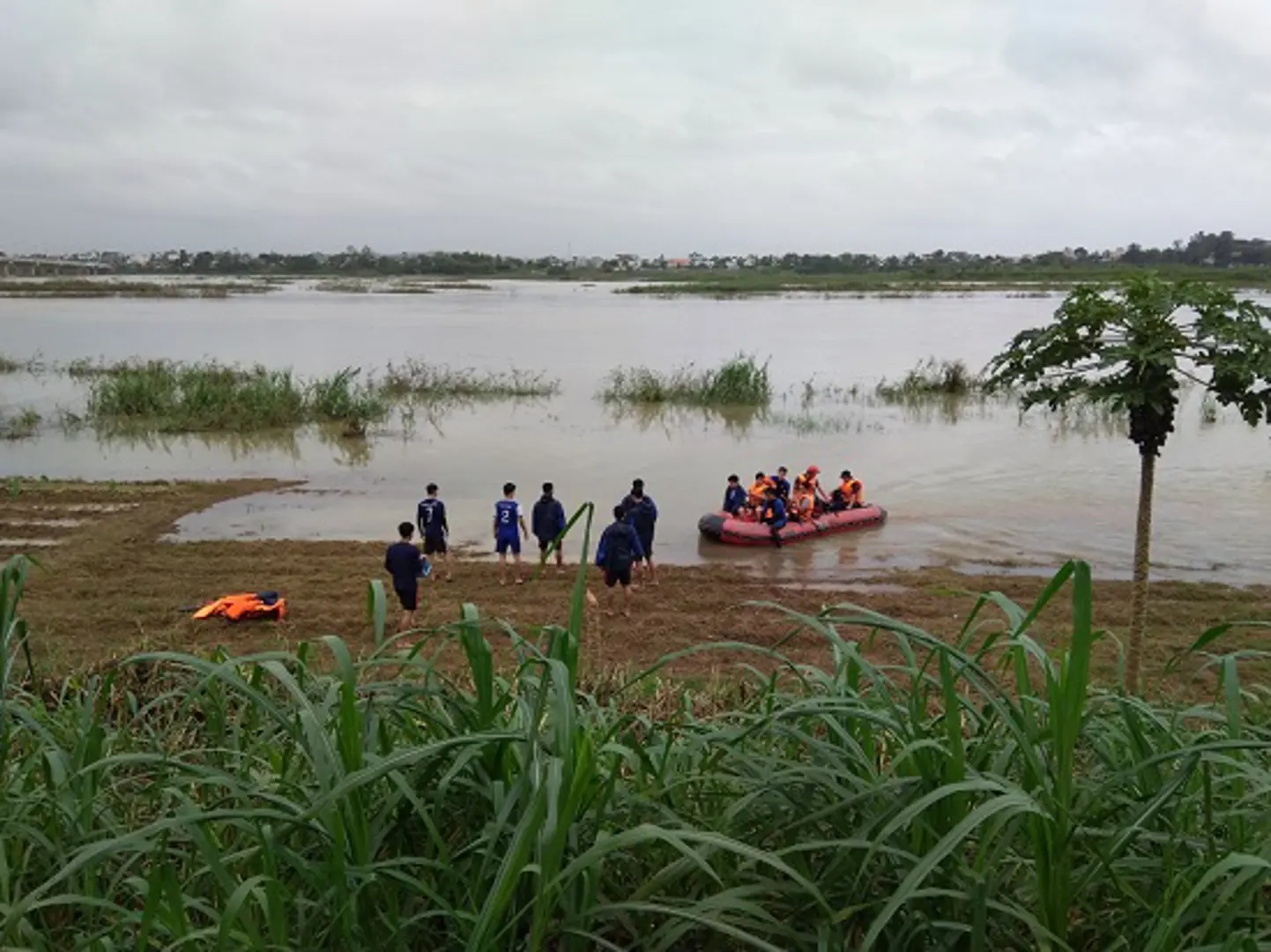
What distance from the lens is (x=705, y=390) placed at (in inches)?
1059

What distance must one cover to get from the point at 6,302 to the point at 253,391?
56.6 metres

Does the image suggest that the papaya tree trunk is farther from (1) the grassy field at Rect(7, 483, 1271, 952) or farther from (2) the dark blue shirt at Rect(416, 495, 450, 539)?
(2) the dark blue shirt at Rect(416, 495, 450, 539)

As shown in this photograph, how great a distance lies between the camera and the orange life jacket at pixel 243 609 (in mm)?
9281

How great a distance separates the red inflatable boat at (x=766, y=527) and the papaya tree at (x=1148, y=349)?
654 centimetres

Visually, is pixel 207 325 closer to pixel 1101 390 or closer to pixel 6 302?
pixel 6 302

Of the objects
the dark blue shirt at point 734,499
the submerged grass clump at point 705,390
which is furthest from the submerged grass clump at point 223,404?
the dark blue shirt at point 734,499

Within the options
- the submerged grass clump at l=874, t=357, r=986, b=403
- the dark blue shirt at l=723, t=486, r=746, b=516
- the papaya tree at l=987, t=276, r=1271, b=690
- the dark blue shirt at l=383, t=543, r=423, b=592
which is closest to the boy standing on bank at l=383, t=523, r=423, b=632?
the dark blue shirt at l=383, t=543, r=423, b=592

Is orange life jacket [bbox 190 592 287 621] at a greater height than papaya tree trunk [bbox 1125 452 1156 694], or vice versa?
papaya tree trunk [bbox 1125 452 1156 694]

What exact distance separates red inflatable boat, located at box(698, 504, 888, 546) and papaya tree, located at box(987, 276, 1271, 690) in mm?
6539

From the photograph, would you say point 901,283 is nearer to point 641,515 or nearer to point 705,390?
point 705,390

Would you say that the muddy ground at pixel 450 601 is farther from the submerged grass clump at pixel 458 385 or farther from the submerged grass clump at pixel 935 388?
the submerged grass clump at pixel 935 388

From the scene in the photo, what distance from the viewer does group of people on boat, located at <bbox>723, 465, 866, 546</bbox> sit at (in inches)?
523

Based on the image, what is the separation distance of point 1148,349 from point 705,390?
2082cm

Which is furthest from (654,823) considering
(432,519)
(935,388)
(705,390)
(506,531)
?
(935,388)
